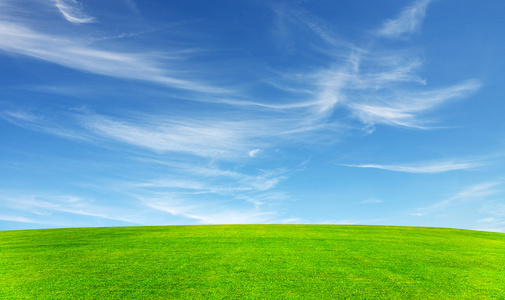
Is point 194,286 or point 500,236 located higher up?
point 500,236

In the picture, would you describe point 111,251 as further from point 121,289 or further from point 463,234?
point 463,234

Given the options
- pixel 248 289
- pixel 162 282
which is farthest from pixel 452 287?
pixel 162 282

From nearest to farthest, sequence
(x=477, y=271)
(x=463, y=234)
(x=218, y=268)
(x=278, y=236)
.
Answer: (x=218, y=268) → (x=477, y=271) → (x=278, y=236) → (x=463, y=234)

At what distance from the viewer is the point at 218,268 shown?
11000mm

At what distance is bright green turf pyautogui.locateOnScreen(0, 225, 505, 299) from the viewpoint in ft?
30.3

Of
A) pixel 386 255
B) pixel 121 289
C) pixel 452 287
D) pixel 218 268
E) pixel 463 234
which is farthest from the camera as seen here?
pixel 463 234

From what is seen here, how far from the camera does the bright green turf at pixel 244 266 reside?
30.3 ft

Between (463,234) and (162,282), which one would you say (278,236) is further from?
(463,234)

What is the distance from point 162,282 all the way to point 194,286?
0.95 metres

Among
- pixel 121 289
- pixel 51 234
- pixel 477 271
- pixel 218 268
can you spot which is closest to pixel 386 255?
pixel 477 271

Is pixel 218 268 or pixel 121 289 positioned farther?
pixel 218 268

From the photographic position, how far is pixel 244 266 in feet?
36.7

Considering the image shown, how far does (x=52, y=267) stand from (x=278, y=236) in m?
9.49

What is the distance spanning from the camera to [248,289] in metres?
9.21
